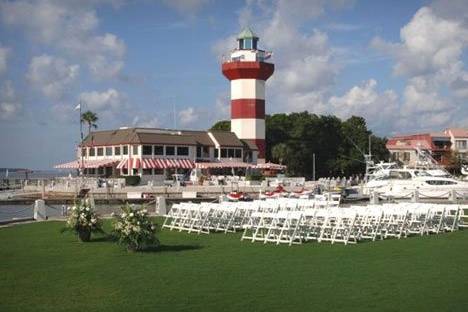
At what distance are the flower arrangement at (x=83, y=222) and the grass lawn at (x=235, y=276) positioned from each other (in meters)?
0.37

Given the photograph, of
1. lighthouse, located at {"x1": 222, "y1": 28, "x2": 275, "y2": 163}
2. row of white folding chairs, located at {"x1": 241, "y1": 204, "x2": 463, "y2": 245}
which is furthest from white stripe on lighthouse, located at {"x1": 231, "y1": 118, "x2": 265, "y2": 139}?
row of white folding chairs, located at {"x1": 241, "y1": 204, "x2": 463, "y2": 245}

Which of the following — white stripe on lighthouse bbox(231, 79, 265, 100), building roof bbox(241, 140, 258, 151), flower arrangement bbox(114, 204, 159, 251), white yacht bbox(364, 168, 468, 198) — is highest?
white stripe on lighthouse bbox(231, 79, 265, 100)

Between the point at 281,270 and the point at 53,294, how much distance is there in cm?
408

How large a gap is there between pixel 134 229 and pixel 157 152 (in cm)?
4994

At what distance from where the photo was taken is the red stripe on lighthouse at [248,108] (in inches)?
2653

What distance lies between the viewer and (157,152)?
63.9m

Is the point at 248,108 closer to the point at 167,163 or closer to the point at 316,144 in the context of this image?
the point at 167,163

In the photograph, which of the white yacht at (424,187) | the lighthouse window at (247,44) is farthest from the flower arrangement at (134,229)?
the lighthouse window at (247,44)

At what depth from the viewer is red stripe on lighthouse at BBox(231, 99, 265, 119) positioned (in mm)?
67375

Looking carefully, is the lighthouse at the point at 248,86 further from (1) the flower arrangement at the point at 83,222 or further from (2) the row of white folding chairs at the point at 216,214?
(1) the flower arrangement at the point at 83,222

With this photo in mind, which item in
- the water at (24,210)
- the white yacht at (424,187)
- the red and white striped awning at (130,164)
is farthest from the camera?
the red and white striped awning at (130,164)

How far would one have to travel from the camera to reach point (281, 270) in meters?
12.0

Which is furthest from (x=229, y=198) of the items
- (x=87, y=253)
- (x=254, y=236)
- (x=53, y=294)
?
(x=53, y=294)

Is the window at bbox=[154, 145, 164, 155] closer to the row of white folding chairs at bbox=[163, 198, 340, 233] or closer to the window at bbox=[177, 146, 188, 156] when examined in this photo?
the window at bbox=[177, 146, 188, 156]
